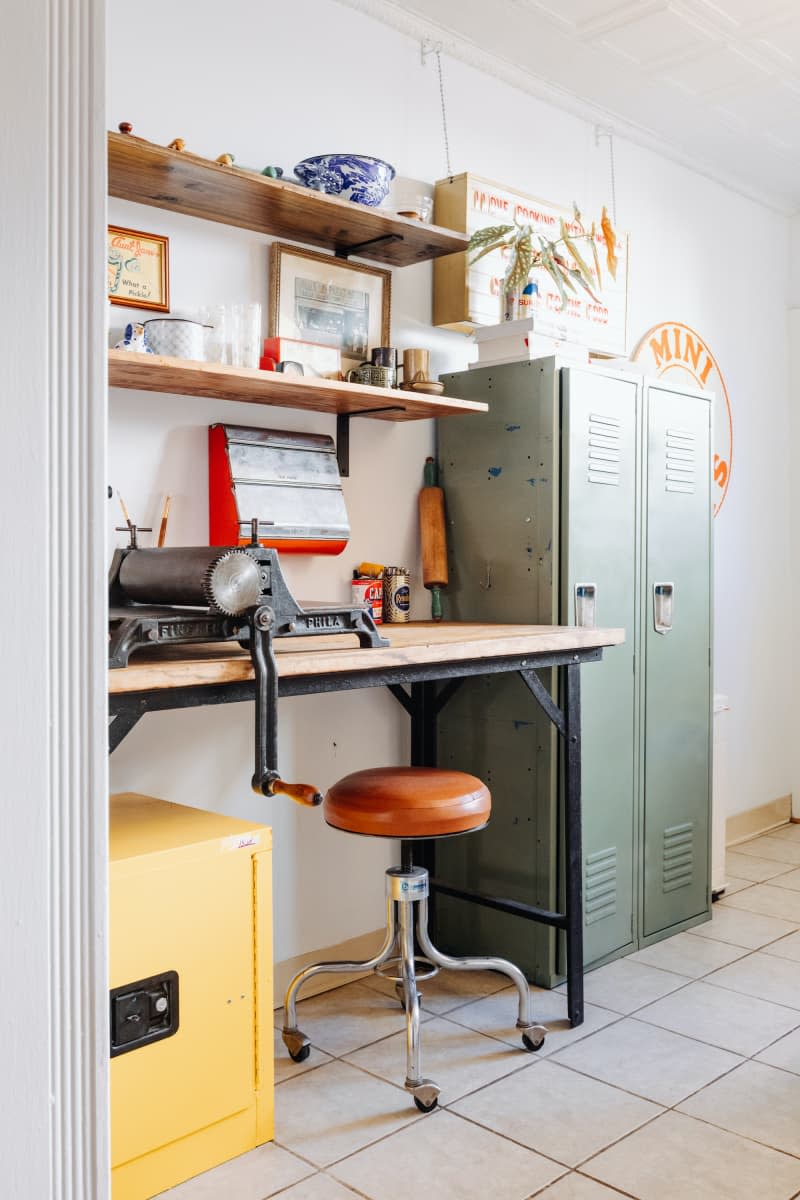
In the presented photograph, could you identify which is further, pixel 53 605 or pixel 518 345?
pixel 518 345

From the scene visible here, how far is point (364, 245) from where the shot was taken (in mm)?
3053

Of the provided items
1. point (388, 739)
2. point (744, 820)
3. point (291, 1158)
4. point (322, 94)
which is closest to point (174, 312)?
point (322, 94)

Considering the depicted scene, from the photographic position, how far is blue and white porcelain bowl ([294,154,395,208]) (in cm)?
276

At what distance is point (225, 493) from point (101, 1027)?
1.67 metres

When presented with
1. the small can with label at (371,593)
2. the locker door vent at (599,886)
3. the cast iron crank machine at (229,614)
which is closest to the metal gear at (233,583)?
the cast iron crank machine at (229,614)

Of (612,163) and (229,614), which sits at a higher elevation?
(612,163)

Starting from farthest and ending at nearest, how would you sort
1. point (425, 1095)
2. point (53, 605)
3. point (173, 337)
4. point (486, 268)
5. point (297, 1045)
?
point (486, 268) → point (297, 1045) → point (173, 337) → point (425, 1095) → point (53, 605)

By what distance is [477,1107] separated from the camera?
237 cm

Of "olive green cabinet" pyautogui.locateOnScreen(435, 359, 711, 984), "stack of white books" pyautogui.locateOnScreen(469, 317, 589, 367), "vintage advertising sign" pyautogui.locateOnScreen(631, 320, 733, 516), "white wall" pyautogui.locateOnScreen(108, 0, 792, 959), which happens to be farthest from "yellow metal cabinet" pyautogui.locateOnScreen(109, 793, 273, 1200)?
"vintage advertising sign" pyautogui.locateOnScreen(631, 320, 733, 516)

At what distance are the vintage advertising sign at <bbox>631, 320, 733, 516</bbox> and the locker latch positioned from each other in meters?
3.07

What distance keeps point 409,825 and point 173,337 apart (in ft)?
4.08

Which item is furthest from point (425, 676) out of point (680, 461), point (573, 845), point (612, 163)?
point (612, 163)

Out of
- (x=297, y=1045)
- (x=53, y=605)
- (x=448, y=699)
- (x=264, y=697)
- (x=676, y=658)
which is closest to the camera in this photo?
(x=53, y=605)

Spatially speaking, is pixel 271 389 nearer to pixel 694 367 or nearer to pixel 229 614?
pixel 229 614
